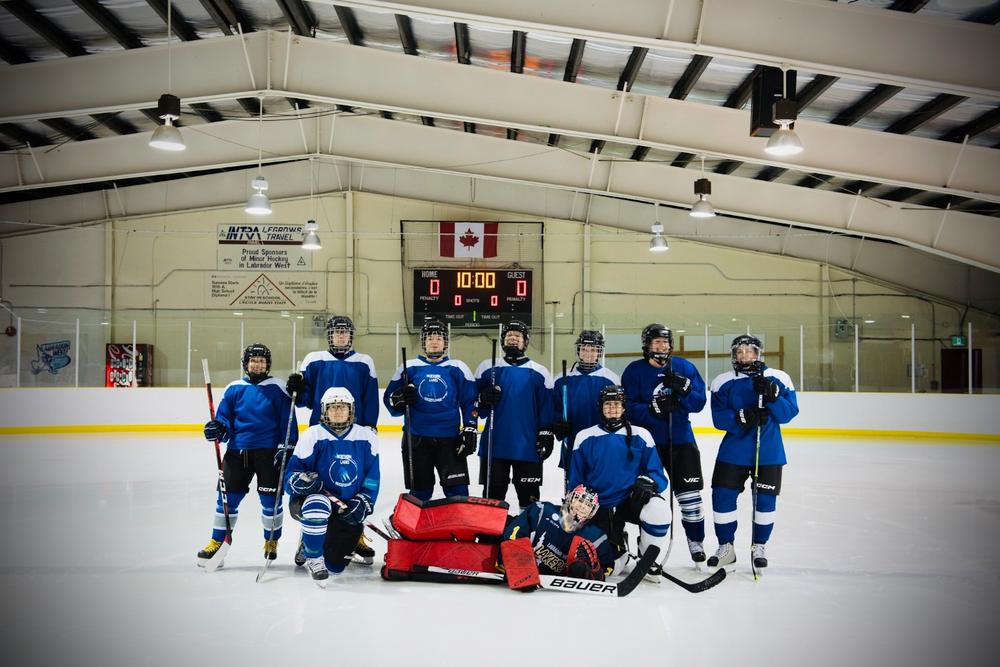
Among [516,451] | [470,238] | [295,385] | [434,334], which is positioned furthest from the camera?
[470,238]

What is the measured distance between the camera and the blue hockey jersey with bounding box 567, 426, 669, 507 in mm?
3691

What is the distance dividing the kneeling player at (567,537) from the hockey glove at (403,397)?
0.99 metres

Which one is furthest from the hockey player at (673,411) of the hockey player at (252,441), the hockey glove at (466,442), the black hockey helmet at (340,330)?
the hockey player at (252,441)

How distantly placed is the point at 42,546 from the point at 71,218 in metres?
11.8

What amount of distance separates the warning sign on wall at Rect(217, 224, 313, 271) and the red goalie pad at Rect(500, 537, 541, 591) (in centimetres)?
1162

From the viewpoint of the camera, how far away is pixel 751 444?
12.7ft

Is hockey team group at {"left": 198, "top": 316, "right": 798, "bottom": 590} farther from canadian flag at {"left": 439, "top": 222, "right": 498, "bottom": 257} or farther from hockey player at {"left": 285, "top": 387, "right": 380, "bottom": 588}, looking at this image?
canadian flag at {"left": 439, "top": 222, "right": 498, "bottom": 257}

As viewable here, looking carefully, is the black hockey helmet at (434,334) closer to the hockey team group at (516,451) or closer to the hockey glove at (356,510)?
the hockey team group at (516,451)

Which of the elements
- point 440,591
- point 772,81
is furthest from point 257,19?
point 440,591

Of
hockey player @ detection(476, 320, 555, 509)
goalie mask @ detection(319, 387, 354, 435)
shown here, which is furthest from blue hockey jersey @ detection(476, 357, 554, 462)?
goalie mask @ detection(319, 387, 354, 435)

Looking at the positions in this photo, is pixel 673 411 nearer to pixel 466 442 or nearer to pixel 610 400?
pixel 610 400

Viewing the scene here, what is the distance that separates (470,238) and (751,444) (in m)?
10.5

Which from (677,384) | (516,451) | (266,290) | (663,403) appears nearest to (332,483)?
(516,451)

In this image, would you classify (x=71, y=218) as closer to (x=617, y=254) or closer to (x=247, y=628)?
(x=617, y=254)
